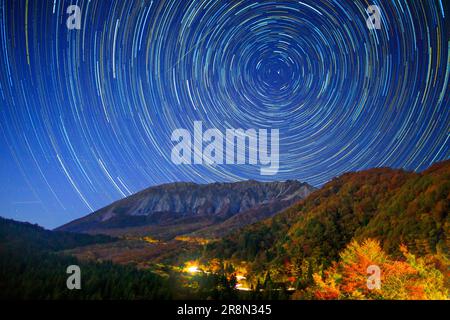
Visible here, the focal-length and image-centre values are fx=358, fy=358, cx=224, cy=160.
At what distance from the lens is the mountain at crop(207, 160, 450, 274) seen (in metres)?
51.0

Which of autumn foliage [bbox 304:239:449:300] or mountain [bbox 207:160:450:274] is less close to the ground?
mountain [bbox 207:160:450:274]

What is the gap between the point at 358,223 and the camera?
73938mm

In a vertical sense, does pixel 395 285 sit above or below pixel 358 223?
below

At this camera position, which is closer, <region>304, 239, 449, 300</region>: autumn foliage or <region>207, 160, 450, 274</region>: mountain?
<region>304, 239, 449, 300</region>: autumn foliage

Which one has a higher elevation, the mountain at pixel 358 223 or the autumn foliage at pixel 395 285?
the mountain at pixel 358 223

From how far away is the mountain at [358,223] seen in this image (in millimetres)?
50969

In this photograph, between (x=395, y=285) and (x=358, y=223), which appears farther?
(x=358, y=223)

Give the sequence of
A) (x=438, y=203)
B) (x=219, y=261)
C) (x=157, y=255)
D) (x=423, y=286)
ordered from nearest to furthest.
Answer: (x=423, y=286), (x=438, y=203), (x=219, y=261), (x=157, y=255)

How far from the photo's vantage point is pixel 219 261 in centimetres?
8669

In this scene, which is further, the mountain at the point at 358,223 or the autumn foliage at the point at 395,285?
the mountain at the point at 358,223
